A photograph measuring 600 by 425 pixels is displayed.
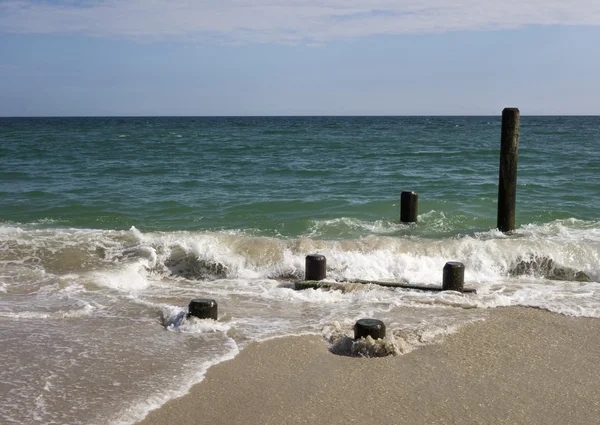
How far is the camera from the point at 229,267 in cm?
1036

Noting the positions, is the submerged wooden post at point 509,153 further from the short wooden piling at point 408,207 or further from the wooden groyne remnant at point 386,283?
the wooden groyne remnant at point 386,283

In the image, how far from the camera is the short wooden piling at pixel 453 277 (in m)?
8.36

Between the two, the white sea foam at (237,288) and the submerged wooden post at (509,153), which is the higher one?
the submerged wooden post at (509,153)

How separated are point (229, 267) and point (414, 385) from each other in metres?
5.28

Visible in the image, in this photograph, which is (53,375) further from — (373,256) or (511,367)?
(373,256)

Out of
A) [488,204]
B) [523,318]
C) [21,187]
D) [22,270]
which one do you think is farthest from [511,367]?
[21,187]

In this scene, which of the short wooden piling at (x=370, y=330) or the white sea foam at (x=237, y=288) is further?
the white sea foam at (x=237, y=288)

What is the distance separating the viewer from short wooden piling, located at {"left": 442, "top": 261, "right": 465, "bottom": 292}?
8.36 m

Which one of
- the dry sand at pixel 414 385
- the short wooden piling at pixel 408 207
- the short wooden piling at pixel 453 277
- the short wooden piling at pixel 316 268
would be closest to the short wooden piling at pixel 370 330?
the dry sand at pixel 414 385

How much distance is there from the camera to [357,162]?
86.0ft

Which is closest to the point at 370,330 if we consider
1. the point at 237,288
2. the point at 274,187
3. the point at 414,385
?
the point at 414,385

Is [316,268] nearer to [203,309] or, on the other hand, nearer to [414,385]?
[203,309]

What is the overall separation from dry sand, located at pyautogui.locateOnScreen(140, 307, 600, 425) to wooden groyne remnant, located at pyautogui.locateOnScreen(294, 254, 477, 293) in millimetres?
1521


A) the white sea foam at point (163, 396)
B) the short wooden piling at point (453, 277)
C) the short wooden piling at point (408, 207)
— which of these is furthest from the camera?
the short wooden piling at point (408, 207)
